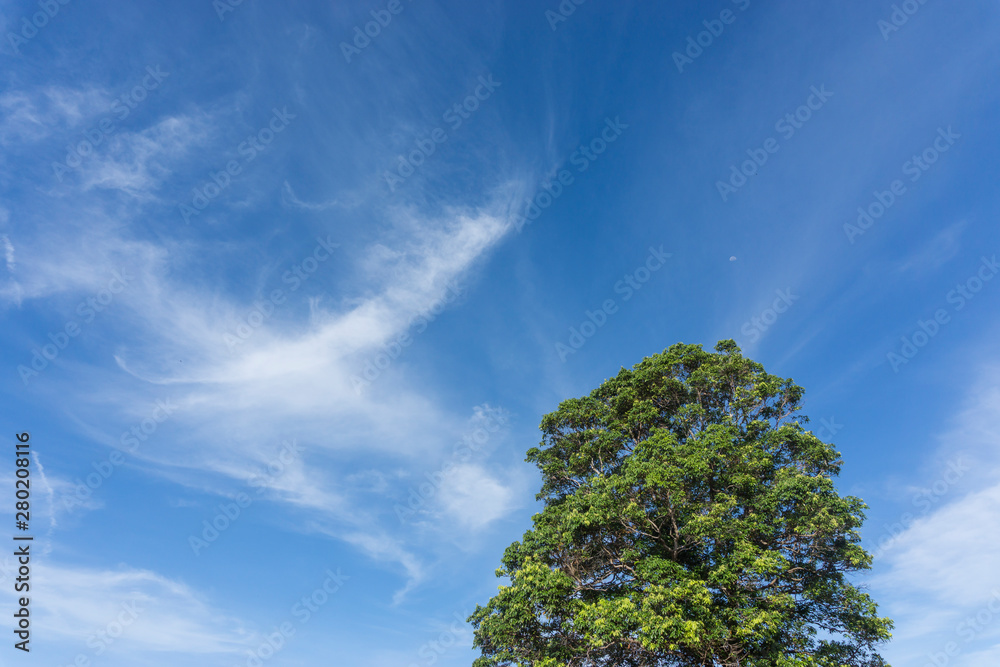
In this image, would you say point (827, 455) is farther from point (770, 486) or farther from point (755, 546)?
point (755, 546)

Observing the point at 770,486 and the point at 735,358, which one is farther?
the point at 735,358

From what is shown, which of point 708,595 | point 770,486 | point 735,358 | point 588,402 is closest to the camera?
point 708,595

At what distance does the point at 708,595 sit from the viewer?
16.0 m

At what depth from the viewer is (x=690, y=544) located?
60.9 ft

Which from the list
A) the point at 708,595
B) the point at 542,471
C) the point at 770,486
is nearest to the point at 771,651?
the point at 708,595

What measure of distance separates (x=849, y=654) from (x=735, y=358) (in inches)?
410

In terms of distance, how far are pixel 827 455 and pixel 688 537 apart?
5660 millimetres

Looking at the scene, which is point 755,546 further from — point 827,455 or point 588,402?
point 588,402

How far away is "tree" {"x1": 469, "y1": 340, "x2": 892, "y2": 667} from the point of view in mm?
16281

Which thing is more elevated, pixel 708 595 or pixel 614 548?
pixel 614 548

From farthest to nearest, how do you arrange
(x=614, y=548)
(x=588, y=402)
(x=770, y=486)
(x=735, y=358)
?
(x=588, y=402)
(x=735, y=358)
(x=614, y=548)
(x=770, y=486)

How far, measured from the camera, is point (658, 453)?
18.8 m

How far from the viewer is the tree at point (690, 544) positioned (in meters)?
16.3

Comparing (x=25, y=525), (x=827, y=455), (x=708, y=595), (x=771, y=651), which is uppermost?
(x=827, y=455)
